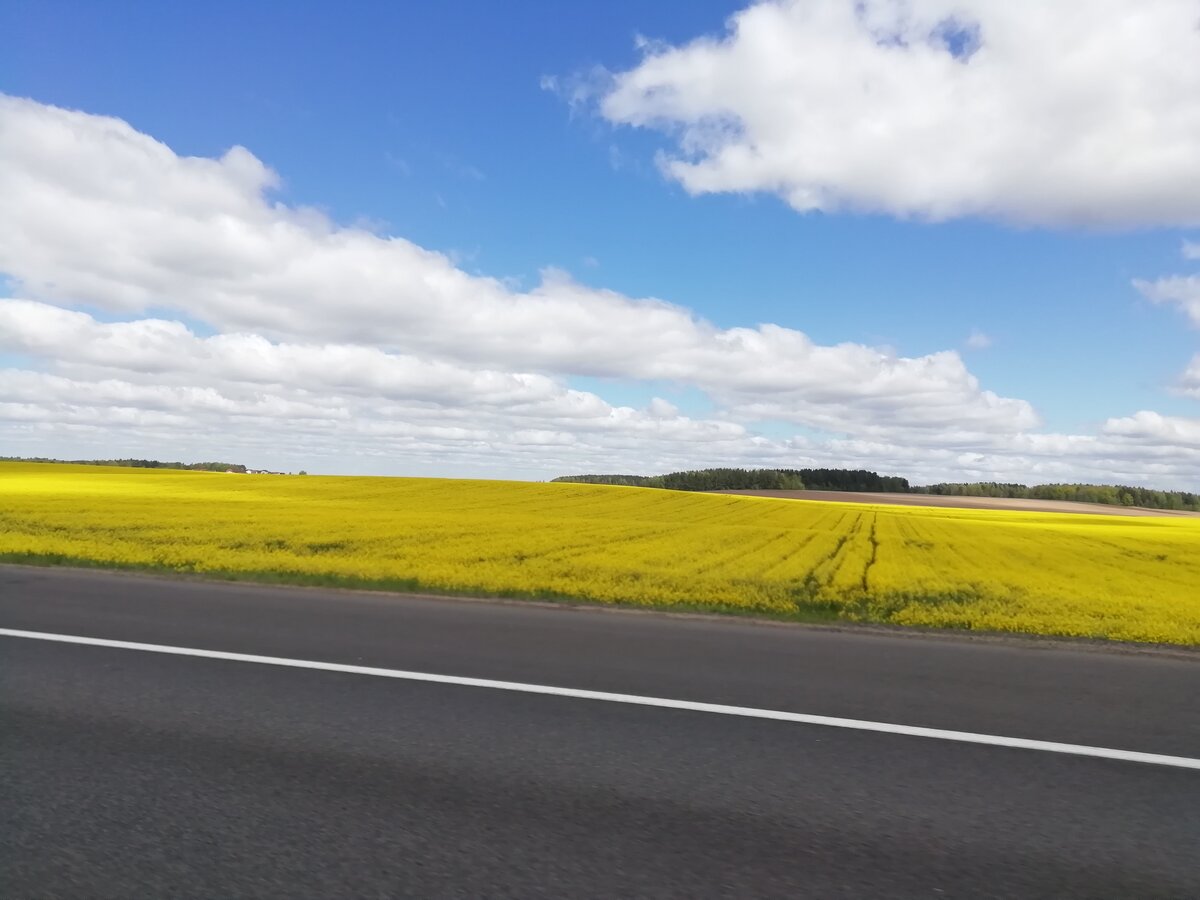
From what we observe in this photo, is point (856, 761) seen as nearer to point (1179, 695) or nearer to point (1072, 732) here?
point (1072, 732)

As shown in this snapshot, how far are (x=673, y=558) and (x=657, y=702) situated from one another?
11645mm

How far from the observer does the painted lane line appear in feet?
17.6

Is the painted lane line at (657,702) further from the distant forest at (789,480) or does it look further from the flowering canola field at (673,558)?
the distant forest at (789,480)

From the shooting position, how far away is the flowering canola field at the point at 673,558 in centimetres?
1257

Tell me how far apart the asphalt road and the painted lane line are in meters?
0.13

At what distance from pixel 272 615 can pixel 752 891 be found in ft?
25.9

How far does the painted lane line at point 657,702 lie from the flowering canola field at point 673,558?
5.36 metres

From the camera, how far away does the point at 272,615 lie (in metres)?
9.85

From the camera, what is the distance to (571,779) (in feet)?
15.2

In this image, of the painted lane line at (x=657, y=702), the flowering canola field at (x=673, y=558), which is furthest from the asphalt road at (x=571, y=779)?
the flowering canola field at (x=673, y=558)

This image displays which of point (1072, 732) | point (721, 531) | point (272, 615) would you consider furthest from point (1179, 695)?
point (721, 531)

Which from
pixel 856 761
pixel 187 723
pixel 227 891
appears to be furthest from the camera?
pixel 187 723

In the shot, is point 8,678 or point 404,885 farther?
point 8,678

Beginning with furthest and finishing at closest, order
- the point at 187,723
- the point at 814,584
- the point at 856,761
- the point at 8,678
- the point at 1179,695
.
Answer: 1. the point at 814,584
2. the point at 1179,695
3. the point at 8,678
4. the point at 187,723
5. the point at 856,761
